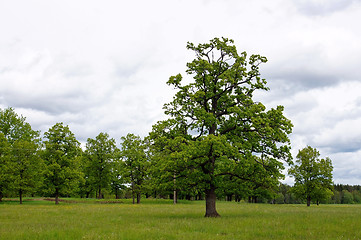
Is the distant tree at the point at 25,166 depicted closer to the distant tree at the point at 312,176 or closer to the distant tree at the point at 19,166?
the distant tree at the point at 19,166

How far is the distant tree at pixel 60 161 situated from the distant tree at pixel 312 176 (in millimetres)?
44393

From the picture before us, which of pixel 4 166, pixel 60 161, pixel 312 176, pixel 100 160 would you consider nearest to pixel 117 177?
pixel 100 160

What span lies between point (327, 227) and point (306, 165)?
4900 centimetres

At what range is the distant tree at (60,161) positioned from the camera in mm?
55625

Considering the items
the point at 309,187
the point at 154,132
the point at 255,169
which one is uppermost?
the point at 154,132

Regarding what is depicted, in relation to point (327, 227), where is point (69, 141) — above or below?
above

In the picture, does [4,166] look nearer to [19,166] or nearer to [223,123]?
[19,166]

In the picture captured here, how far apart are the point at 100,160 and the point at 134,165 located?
15178 mm

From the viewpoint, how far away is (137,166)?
67.1 m

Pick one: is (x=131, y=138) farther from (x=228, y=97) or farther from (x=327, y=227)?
(x=327, y=227)

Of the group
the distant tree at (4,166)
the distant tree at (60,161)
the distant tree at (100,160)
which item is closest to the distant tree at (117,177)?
the distant tree at (100,160)

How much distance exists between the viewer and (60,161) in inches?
2224

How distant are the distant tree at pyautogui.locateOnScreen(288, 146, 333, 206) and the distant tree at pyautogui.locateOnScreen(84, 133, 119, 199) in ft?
137

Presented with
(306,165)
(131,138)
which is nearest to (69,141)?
(131,138)
